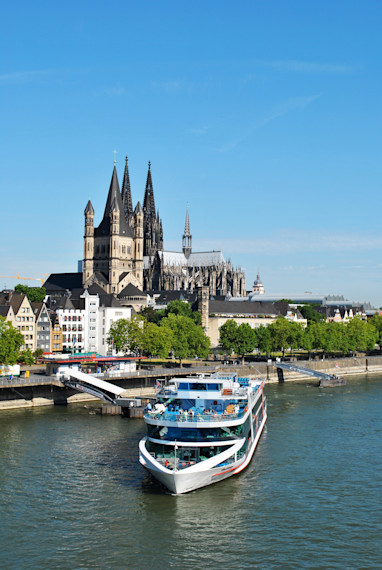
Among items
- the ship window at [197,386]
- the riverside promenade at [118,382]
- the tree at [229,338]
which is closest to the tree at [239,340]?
the tree at [229,338]

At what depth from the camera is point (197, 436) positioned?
144 feet

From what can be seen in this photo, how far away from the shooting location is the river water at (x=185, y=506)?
32125 mm

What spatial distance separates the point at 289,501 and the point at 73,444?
19.0 m

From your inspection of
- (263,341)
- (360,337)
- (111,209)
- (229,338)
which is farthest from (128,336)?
(111,209)

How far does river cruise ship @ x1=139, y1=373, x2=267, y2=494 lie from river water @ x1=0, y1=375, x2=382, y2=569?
105 cm

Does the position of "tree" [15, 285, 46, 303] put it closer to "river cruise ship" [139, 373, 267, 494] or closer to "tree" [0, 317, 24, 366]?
"tree" [0, 317, 24, 366]

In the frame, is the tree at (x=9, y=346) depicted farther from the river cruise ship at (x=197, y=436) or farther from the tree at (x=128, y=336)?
the river cruise ship at (x=197, y=436)

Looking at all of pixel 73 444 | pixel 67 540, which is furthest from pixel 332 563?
pixel 73 444

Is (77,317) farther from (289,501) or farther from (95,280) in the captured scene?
(289,501)

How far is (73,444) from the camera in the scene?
5269 centimetres

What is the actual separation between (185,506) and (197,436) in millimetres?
5959

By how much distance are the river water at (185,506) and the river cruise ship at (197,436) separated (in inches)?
41.4

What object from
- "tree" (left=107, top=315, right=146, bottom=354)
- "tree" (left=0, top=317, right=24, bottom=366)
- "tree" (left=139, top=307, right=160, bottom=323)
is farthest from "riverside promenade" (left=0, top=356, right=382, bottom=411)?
"tree" (left=139, top=307, right=160, bottom=323)

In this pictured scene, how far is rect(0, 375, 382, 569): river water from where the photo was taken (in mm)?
32125
